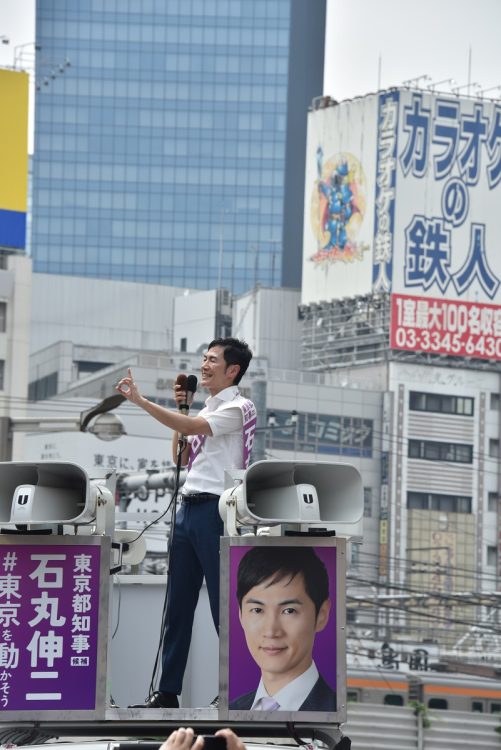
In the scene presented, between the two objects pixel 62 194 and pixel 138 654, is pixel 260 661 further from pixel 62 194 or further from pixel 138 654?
pixel 62 194

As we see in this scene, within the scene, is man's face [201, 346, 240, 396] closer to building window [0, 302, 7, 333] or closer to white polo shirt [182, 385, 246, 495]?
white polo shirt [182, 385, 246, 495]

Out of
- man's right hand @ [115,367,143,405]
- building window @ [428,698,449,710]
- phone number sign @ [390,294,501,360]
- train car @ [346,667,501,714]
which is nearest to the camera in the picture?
man's right hand @ [115,367,143,405]

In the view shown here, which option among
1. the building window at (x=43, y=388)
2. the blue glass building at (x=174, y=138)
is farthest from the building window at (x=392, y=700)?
the blue glass building at (x=174, y=138)

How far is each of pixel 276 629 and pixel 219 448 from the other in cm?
126

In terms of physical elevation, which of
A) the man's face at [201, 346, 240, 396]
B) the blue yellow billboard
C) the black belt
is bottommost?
the black belt

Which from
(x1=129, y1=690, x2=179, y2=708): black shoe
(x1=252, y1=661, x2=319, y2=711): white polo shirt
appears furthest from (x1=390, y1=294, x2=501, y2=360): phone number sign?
(x1=252, y1=661, x2=319, y2=711): white polo shirt

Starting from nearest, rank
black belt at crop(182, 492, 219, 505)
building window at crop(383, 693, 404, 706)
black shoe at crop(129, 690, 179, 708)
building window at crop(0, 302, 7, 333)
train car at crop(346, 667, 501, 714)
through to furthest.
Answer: black shoe at crop(129, 690, 179, 708) → black belt at crop(182, 492, 219, 505) → train car at crop(346, 667, 501, 714) → building window at crop(383, 693, 404, 706) → building window at crop(0, 302, 7, 333)

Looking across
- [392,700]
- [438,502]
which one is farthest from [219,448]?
[438,502]

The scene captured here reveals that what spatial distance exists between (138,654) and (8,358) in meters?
72.8

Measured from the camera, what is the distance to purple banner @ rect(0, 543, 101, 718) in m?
6.23

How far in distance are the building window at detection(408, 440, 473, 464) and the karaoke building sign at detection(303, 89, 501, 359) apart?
16.0 feet

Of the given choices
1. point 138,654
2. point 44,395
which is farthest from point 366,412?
point 138,654

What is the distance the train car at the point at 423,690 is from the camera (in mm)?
65688

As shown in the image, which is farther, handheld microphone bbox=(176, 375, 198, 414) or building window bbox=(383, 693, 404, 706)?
building window bbox=(383, 693, 404, 706)
